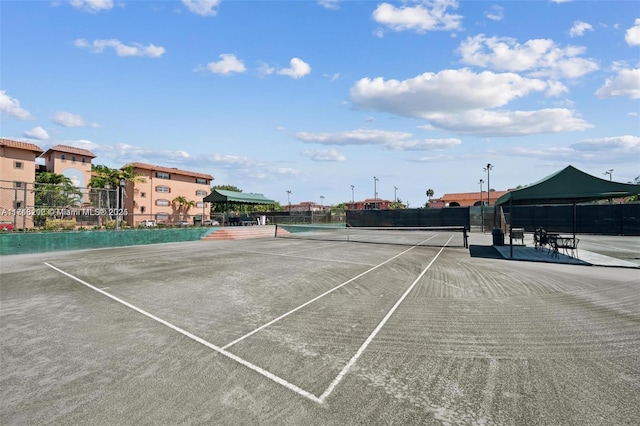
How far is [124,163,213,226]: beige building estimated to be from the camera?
47.2 metres

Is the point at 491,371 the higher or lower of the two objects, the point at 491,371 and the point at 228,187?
the lower

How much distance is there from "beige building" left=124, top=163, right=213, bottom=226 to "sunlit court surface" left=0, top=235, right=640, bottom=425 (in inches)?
1576

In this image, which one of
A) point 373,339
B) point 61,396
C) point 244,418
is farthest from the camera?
point 373,339

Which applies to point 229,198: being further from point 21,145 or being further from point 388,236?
point 21,145

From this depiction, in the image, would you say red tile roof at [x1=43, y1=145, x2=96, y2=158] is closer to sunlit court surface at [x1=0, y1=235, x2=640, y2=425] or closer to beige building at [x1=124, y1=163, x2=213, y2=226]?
beige building at [x1=124, y1=163, x2=213, y2=226]

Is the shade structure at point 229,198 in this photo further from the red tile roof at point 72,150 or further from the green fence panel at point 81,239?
the red tile roof at point 72,150

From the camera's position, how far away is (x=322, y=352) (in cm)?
495

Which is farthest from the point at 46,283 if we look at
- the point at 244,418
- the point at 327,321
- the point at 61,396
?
the point at 244,418

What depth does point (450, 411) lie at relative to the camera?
3.47 m

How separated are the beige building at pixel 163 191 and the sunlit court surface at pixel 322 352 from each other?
1576 inches

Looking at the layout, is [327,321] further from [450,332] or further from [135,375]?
[135,375]

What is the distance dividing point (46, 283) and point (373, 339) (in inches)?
409

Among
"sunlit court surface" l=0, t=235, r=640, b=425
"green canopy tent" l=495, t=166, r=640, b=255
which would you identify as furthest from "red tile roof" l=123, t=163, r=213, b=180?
"green canopy tent" l=495, t=166, r=640, b=255

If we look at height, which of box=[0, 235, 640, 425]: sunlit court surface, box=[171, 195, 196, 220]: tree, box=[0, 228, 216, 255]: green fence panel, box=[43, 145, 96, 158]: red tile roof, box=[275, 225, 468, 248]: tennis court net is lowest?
box=[0, 235, 640, 425]: sunlit court surface
